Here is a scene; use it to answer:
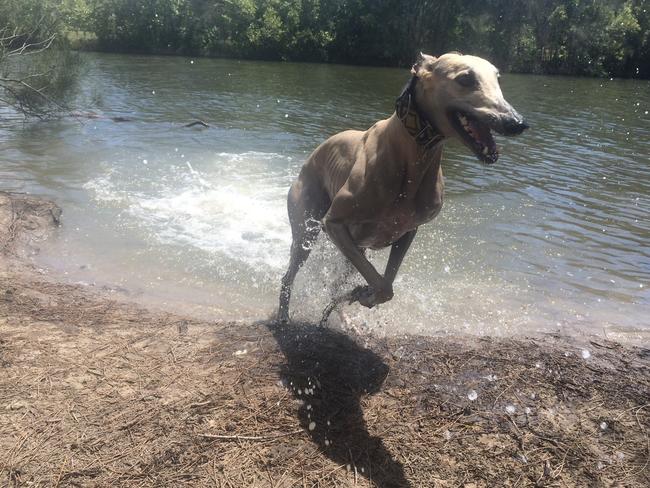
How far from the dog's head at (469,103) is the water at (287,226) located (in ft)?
7.66

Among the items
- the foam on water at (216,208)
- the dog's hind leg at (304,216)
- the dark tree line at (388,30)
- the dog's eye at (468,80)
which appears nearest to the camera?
the dog's eye at (468,80)

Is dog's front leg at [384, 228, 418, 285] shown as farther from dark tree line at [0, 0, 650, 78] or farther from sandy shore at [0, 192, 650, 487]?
Answer: dark tree line at [0, 0, 650, 78]

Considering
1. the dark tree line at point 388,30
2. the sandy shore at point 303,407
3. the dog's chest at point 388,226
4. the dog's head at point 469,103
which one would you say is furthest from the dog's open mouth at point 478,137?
the dark tree line at point 388,30

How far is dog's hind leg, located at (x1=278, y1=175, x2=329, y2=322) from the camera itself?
15.7 ft

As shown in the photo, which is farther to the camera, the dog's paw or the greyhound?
the dog's paw

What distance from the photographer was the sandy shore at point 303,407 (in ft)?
9.26

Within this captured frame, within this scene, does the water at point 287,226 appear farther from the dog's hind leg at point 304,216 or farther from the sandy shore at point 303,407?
the sandy shore at point 303,407

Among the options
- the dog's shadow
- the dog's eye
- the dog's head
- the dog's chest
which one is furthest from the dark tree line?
the dog's eye

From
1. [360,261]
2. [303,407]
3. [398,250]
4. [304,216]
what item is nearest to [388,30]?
[304,216]

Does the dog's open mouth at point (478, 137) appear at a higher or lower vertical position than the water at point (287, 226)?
higher

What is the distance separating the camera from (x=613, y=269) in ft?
23.0

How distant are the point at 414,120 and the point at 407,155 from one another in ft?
0.83

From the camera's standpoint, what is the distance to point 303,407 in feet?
10.8

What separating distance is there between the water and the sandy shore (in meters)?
1.25
